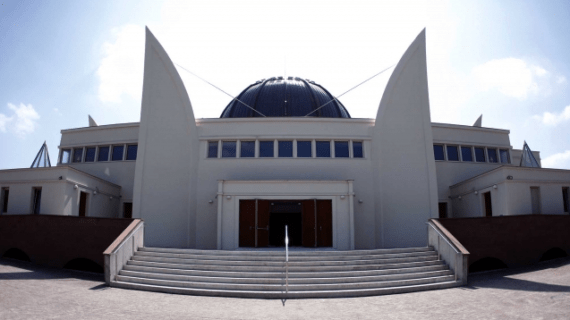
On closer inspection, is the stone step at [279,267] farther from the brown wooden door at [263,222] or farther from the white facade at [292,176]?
the brown wooden door at [263,222]

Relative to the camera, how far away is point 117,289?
42.9 ft

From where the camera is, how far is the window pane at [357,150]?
2223 centimetres

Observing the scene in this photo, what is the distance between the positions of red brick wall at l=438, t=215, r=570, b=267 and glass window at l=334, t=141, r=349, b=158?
22.1 feet

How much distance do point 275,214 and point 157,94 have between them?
9245 mm

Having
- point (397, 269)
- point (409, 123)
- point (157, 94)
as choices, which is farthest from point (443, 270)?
point (157, 94)

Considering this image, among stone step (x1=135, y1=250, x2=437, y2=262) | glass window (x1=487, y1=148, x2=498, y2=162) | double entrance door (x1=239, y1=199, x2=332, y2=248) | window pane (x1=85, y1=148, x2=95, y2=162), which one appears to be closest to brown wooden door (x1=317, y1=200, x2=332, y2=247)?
double entrance door (x1=239, y1=199, x2=332, y2=248)

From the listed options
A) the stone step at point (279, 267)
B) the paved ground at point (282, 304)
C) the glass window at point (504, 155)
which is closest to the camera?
the paved ground at point (282, 304)

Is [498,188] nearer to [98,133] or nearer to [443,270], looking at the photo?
[443,270]

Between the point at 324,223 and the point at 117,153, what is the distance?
13493mm

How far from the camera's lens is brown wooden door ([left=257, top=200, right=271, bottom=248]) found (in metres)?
20.1

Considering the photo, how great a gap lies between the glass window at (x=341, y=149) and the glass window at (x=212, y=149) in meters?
6.23

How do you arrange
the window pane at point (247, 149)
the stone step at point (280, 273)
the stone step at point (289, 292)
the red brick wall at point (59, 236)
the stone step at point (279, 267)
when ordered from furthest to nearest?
the window pane at point (247, 149) → the red brick wall at point (59, 236) → the stone step at point (279, 267) → the stone step at point (280, 273) → the stone step at point (289, 292)

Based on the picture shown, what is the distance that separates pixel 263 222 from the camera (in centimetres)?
2025

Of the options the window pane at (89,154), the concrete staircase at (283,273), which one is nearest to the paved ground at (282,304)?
the concrete staircase at (283,273)
